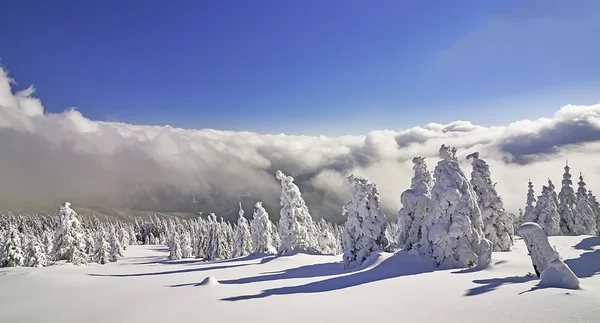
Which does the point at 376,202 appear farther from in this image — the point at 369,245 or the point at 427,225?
the point at 427,225

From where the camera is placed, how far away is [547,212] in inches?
1943

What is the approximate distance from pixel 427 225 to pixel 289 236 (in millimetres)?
25155

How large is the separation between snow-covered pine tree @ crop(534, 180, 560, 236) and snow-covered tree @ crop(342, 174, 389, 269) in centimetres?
3423

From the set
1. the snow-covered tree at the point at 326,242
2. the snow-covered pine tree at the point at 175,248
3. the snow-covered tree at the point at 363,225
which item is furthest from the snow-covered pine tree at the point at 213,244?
the snow-covered tree at the point at 363,225

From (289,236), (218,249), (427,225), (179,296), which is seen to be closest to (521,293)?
(427,225)

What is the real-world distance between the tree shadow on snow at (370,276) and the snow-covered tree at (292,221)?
24005 millimetres

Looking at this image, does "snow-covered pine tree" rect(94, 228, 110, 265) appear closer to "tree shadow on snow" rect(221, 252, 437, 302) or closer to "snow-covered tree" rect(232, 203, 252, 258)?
"snow-covered tree" rect(232, 203, 252, 258)

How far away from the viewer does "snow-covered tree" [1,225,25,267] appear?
43000 millimetres

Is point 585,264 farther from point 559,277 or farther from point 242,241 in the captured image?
point 242,241

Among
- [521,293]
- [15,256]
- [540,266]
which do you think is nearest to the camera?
[521,293]

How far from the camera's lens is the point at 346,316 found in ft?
37.2

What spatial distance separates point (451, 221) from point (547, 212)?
37.6m

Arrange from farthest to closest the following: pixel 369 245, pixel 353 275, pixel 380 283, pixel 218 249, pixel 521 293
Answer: pixel 218 249 → pixel 369 245 → pixel 353 275 → pixel 380 283 → pixel 521 293

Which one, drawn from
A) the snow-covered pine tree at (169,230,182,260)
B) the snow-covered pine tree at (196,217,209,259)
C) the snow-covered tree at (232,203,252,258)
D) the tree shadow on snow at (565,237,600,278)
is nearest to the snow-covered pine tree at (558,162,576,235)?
the tree shadow on snow at (565,237,600,278)
